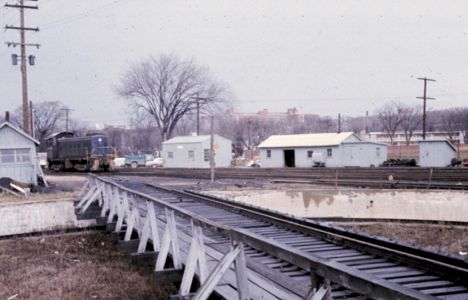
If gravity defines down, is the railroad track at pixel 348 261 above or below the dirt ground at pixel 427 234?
above

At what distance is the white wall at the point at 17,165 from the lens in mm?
26734

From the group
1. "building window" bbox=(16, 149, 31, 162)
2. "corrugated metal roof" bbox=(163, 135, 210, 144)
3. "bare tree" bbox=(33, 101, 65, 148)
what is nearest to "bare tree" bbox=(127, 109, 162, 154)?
"bare tree" bbox=(33, 101, 65, 148)

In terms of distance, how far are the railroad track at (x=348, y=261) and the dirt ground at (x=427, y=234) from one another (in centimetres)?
1032

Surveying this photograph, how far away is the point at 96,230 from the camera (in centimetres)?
1928

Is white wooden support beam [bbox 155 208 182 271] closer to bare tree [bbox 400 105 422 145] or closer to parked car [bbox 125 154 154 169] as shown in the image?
parked car [bbox 125 154 154 169]

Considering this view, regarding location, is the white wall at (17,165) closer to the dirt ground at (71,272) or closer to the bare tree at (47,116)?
the dirt ground at (71,272)

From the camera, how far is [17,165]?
88.9 ft

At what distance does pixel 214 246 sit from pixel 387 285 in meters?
5.03

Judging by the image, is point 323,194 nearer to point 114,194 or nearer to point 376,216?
point 376,216

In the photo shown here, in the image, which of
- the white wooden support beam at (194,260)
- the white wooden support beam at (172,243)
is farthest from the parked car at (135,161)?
the white wooden support beam at (194,260)

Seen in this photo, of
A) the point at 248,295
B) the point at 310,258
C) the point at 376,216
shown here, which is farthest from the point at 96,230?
the point at 310,258

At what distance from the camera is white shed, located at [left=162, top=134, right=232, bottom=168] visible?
53750mm

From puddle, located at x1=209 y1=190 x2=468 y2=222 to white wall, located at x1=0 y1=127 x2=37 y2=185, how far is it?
11.3 m

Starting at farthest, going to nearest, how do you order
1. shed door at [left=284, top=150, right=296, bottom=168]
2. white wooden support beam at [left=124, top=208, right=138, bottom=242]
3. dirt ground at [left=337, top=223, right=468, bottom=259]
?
shed door at [left=284, top=150, right=296, bottom=168]
dirt ground at [left=337, top=223, right=468, bottom=259]
white wooden support beam at [left=124, top=208, right=138, bottom=242]
